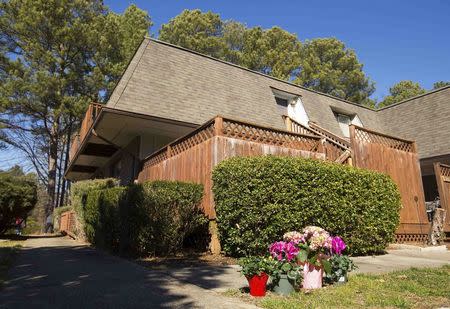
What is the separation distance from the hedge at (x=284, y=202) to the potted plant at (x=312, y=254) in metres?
1.91

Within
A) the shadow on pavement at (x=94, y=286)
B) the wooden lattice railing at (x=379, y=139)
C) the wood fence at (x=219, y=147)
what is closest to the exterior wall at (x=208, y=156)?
the wood fence at (x=219, y=147)

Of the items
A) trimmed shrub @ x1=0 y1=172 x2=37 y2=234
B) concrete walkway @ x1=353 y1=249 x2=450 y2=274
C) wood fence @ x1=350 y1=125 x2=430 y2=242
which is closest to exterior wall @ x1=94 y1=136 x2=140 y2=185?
trimmed shrub @ x1=0 y1=172 x2=37 y2=234

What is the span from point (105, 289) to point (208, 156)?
4440mm

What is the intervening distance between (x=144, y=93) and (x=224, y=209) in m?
6.55

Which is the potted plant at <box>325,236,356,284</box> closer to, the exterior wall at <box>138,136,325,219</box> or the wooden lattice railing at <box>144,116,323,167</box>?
the exterior wall at <box>138,136,325,219</box>

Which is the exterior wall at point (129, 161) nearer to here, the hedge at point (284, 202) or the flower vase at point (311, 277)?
the hedge at point (284, 202)

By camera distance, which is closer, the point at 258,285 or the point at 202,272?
the point at 258,285

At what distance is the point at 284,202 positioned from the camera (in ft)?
22.0

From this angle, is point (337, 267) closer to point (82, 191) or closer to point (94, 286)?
point (94, 286)

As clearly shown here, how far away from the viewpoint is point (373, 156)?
11.1 metres

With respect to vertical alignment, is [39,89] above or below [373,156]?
above

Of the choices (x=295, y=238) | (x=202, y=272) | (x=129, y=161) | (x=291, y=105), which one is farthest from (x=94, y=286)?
(x=291, y=105)

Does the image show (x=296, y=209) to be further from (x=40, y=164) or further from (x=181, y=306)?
(x=40, y=164)

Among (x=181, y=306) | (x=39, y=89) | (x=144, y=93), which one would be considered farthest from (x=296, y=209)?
(x=39, y=89)
